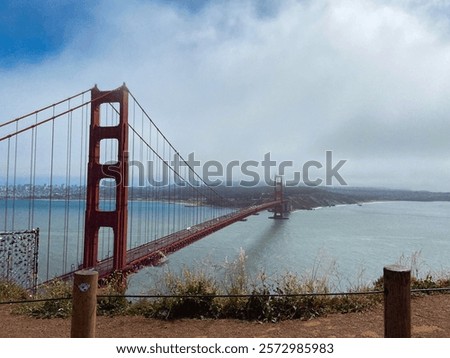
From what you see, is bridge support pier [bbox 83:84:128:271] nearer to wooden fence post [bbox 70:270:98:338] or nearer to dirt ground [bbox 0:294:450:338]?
dirt ground [bbox 0:294:450:338]

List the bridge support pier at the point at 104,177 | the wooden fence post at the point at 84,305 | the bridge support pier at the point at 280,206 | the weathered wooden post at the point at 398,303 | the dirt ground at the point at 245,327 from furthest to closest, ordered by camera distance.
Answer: the bridge support pier at the point at 280,206 → the bridge support pier at the point at 104,177 → the dirt ground at the point at 245,327 → the wooden fence post at the point at 84,305 → the weathered wooden post at the point at 398,303

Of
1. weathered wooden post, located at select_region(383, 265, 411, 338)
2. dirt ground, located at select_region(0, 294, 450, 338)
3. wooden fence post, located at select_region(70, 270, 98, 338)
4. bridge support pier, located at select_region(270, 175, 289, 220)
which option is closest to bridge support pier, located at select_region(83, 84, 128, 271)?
dirt ground, located at select_region(0, 294, 450, 338)

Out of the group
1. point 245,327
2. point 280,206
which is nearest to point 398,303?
point 245,327

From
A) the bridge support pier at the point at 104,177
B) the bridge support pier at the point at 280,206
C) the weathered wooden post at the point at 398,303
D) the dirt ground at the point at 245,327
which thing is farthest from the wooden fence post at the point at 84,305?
the bridge support pier at the point at 280,206

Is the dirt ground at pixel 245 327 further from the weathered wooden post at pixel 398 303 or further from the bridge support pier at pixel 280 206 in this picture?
the bridge support pier at pixel 280 206

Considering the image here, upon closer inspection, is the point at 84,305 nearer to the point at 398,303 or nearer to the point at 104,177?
the point at 398,303

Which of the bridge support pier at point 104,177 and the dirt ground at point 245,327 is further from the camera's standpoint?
the bridge support pier at point 104,177

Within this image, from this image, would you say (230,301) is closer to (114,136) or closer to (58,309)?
(58,309)
